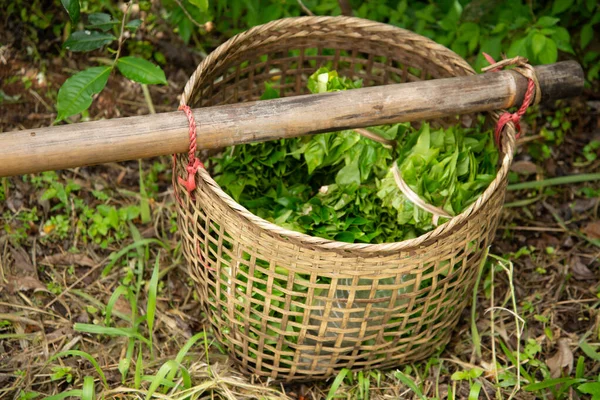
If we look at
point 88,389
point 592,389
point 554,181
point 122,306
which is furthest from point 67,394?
point 554,181

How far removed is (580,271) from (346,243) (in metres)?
1.18

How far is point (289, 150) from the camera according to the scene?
2197mm

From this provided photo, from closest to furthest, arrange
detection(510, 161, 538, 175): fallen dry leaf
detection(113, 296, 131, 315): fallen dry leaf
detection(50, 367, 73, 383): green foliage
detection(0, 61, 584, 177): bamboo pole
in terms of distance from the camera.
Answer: detection(0, 61, 584, 177): bamboo pole → detection(50, 367, 73, 383): green foliage → detection(113, 296, 131, 315): fallen dry leaf → detection(510, 161, 538, 175): fallen dry leaf

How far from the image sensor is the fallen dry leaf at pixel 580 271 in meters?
2.40

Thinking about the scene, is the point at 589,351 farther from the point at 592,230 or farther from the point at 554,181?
the point at 554,181

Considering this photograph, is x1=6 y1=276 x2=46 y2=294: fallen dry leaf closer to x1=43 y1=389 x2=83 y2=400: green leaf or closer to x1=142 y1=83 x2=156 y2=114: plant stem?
x1=43 y1=389 x2=83 y2=400: green leaf

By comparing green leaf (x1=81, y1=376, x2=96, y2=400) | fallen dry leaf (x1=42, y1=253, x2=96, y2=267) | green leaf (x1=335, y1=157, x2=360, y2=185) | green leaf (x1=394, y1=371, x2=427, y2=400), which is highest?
green leaf (x1=335, y1=157, x2=360, y2=185)

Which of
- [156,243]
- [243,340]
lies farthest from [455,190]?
[156,243]

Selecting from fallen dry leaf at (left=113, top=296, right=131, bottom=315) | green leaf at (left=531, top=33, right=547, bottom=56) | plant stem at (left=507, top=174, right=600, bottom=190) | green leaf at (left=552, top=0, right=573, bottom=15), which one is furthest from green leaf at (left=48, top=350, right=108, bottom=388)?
green leaf at (left=552, top=0, right=573, bottom=15)

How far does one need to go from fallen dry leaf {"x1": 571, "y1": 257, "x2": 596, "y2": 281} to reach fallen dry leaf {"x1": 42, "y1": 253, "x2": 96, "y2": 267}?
66.7 inches

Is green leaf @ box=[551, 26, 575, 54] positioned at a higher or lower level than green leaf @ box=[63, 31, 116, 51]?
lower

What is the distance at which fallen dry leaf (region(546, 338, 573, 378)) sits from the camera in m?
2.16

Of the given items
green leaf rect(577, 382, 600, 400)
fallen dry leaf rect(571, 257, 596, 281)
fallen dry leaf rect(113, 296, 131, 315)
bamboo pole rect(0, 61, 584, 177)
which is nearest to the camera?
bamboo pole rect(0, 61, 584, 177)

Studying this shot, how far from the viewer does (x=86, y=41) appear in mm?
1992
